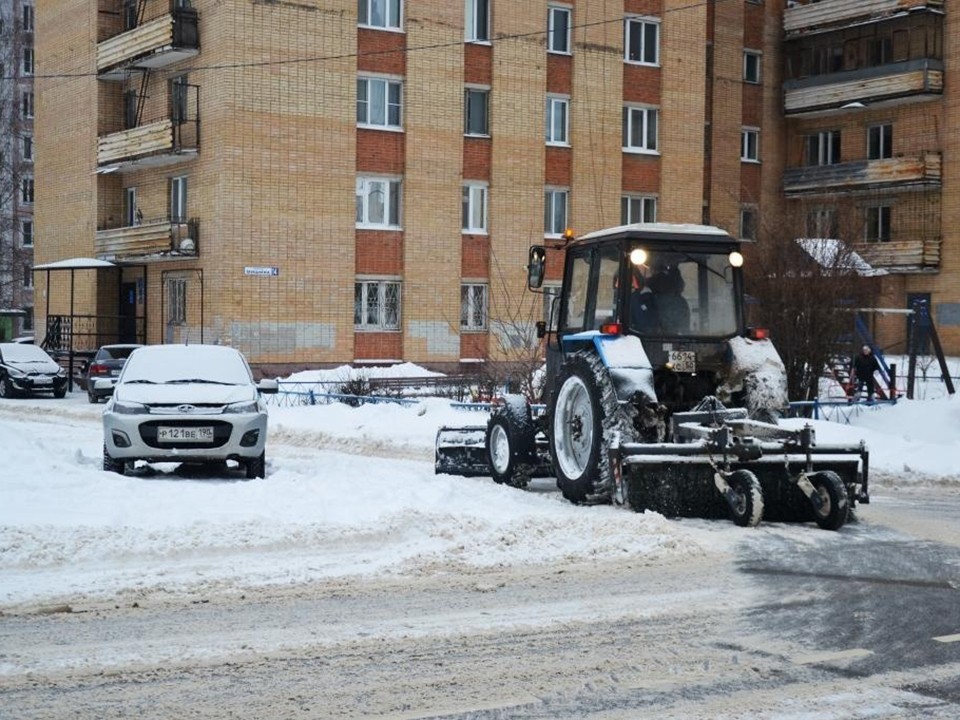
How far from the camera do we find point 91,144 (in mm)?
41719

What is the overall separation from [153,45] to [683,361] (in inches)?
1078

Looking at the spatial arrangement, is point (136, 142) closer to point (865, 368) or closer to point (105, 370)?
point (105, 370)

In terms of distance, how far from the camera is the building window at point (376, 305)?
37219 millimetres

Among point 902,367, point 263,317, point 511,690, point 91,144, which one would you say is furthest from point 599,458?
point 91,144

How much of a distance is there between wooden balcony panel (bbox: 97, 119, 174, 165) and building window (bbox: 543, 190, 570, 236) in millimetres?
10480

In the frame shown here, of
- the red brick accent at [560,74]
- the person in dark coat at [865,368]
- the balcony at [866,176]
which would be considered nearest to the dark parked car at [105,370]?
the red brick accent at [560,74]

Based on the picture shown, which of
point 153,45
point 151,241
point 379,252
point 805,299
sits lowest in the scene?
point 805,299

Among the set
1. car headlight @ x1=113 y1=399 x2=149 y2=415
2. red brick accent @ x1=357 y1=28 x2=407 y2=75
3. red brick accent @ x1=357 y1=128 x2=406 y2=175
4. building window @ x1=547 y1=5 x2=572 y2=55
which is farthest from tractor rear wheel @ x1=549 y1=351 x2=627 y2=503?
building window @ x1=547 y1=5 x2=572 y2=55

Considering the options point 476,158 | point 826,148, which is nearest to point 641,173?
point 476,158

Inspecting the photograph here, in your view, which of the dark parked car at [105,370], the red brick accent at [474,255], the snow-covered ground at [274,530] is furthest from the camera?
the red brick accent at [474,255]

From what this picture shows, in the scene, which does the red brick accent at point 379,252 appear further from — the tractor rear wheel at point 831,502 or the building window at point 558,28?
the tractor rear wheel at point 831,502

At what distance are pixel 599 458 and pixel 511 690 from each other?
631cm

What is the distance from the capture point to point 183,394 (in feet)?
51.7

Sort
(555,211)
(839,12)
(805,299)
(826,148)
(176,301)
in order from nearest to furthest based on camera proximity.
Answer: (805,299) → (176,301) → (555,211) → (839,12) → (826,148)
